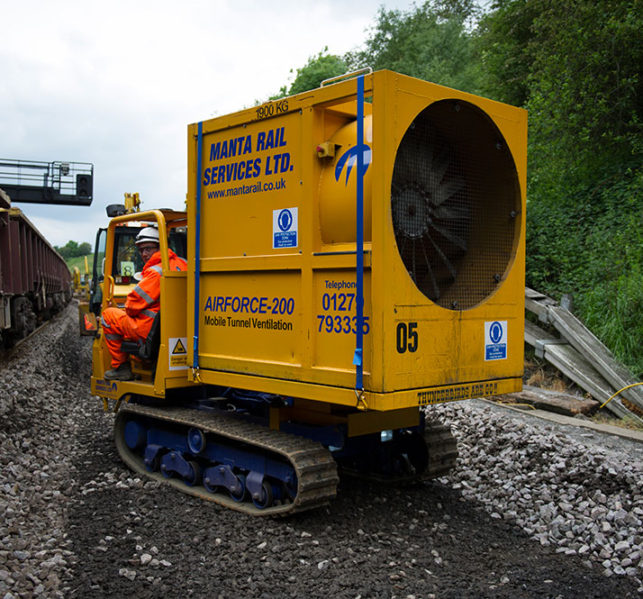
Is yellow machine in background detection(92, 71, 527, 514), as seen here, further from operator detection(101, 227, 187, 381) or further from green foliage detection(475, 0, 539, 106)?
green foliage detection(475, 0, 539, 106)

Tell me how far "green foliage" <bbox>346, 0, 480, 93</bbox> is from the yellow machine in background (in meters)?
21.3

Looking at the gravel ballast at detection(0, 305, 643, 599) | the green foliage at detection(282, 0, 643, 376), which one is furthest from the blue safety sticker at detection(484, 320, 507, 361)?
the green foliage at detection(282, 0, 643, 376)

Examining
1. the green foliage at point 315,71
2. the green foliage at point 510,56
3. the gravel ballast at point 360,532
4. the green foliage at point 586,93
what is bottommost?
the gravel ballast at point 360,532

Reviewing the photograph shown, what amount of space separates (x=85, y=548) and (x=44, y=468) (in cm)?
198

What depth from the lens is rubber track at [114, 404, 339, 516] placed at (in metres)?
4.31

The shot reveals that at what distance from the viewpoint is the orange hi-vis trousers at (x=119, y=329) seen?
5.66 m

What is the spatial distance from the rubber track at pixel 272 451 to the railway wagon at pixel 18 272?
6945mm

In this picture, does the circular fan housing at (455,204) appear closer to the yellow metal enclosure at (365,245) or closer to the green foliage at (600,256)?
the yellow metal enclosure at (365,245)

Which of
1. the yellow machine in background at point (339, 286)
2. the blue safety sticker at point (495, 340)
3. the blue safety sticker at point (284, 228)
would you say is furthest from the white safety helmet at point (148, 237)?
the blue safety sticker at point (495, 340)

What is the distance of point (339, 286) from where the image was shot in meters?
4.14

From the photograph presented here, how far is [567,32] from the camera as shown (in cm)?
1166

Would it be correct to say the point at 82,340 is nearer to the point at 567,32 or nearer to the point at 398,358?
the point at 567,32

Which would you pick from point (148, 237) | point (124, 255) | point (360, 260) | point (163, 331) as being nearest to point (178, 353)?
point (163, 331)

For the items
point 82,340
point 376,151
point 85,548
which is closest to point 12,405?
point 85,548
